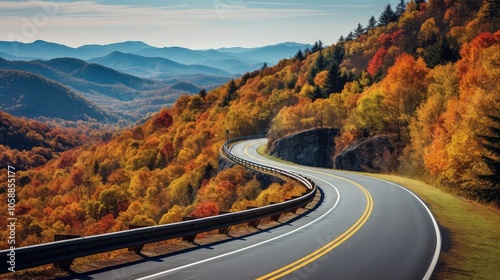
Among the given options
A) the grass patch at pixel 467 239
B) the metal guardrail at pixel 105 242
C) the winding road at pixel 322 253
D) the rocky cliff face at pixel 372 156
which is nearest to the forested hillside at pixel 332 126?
the rocky cliff face at pixel 372 156

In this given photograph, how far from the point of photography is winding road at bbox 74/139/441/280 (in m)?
11.0

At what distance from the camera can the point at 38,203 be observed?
12662 centimetres

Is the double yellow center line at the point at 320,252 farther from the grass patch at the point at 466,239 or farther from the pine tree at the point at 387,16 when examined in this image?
the pine tree at the point at 387,16

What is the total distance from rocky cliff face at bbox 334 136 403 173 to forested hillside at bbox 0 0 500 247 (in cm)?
158

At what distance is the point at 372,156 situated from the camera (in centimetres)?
6259

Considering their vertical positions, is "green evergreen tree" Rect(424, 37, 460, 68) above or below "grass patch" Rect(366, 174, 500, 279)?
above

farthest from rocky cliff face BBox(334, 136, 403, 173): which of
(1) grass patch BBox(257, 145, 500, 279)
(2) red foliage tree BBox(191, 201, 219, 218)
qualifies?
(1) grass patch BBox(257, 145, 500, 279)

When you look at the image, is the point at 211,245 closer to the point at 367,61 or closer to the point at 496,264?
the point at 496,264

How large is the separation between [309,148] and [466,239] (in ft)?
185

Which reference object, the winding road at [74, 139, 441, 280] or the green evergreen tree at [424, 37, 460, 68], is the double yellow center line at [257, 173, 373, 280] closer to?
the winding road at [74, 139, 441, 280]

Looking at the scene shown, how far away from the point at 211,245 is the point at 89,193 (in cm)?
12126

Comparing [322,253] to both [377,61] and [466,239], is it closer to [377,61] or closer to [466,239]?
[466,239]

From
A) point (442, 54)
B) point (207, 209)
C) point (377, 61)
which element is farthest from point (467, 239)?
point (377, 61)

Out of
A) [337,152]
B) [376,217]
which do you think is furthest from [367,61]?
[376,217]
